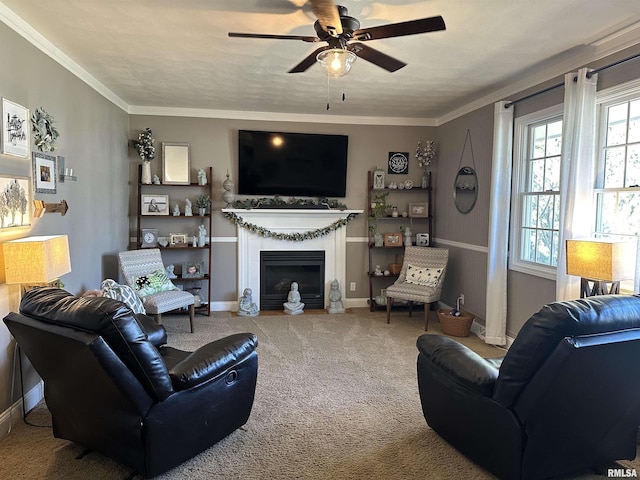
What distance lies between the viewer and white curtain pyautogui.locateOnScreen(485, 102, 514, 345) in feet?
13.8

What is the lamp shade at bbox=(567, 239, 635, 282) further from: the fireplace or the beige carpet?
the fireplace

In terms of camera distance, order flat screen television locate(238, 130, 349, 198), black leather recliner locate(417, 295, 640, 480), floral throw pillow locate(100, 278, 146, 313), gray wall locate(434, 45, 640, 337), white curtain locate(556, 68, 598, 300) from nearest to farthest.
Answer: black leather recliner locate(417, 295, 640, 480) < white curtain locate(556, 68, 598, 300) < floral throw pillow locate(100, 278, 146, 313) < gray wall locate(434, 45, 640, 337) < flat screen television locate(238, 130, 349, 198)

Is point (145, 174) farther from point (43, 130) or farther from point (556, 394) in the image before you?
point (556, 394)

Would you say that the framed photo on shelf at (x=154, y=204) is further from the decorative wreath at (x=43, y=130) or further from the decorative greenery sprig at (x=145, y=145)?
the decorative wreath at (x=43, y=130)

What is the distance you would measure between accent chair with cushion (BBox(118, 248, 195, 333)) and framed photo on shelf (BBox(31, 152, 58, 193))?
4.47 ft

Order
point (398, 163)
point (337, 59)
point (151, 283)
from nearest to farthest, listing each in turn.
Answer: point (337, 59)
point (151, 283)
point (398, 163)

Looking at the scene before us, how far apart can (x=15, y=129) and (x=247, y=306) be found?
3249 mm

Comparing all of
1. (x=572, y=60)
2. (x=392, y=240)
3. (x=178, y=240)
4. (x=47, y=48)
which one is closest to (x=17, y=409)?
(x=47, y=48)

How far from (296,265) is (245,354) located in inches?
131

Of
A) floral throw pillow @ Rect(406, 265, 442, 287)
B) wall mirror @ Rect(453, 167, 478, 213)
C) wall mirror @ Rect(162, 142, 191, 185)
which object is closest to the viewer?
wall mirror @ Rect(453, 167, 478, 213)

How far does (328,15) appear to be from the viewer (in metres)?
2.12

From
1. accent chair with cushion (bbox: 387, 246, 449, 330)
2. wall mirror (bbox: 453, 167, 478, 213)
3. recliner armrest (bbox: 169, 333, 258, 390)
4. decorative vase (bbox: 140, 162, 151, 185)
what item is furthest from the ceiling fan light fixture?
decorative vase (bbox: 140, 162, 151, 185)

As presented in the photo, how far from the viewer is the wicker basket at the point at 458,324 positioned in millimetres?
4656

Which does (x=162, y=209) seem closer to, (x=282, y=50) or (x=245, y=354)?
(x=282, y=50)
